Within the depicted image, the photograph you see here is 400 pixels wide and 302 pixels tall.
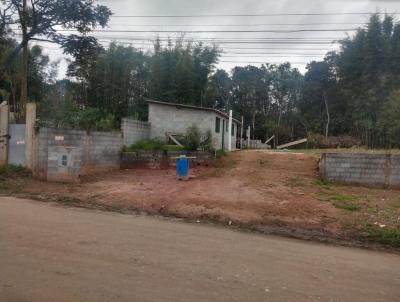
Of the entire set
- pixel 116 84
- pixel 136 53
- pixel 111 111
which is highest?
pixel 136 53

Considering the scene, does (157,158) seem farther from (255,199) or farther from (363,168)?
(363,168)

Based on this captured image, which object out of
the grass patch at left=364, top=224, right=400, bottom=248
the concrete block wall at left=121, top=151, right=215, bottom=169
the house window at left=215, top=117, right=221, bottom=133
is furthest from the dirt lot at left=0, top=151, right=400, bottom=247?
the house window at left=215, top=117, right=221, bottom=133

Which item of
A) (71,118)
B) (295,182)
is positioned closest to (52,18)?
(71,118)

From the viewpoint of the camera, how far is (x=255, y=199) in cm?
1061

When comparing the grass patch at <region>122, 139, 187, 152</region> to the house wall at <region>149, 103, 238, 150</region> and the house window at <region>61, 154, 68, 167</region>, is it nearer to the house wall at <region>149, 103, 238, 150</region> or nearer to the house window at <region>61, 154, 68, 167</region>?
the house wall at <region>149, 103, 238, 150</region>

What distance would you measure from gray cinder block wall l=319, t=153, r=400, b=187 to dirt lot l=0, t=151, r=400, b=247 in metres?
0.43

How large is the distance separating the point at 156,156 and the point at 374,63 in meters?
27.0

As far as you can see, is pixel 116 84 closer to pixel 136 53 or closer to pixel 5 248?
pixel 136 53

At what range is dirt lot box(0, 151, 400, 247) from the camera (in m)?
8.72

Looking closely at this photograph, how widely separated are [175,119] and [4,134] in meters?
9.24

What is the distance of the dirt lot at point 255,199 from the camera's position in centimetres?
872

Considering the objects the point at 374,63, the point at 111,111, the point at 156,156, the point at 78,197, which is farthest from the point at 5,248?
the point at 374,63

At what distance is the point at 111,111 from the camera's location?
34.2m

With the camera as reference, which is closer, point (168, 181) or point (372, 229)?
point (372, 229)
